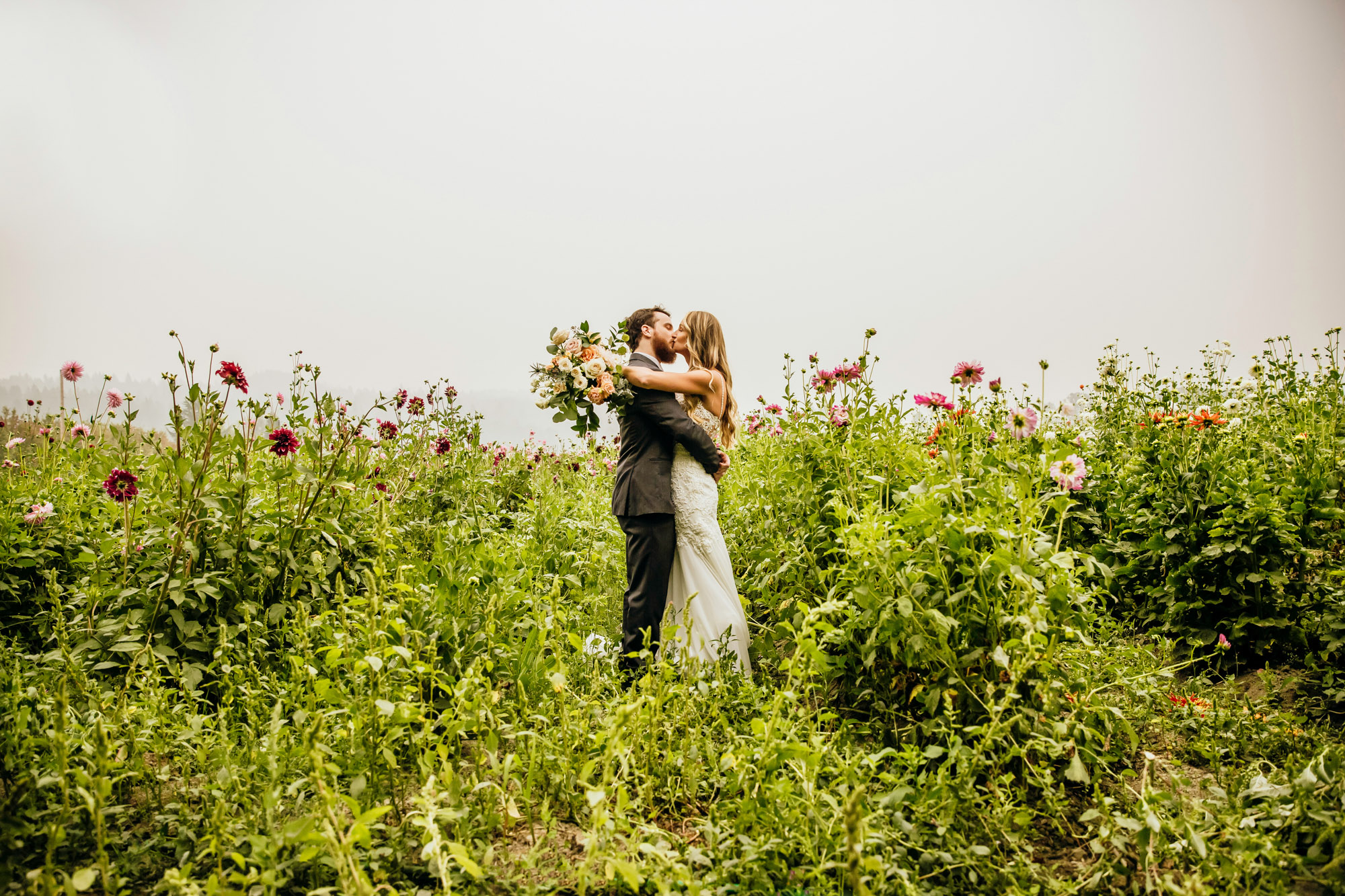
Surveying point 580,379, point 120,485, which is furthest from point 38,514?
point 580,379

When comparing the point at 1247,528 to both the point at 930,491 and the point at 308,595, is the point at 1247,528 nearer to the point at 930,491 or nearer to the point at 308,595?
the point at 930,491

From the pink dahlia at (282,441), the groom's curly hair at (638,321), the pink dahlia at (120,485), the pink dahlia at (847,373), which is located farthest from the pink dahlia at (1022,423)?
the pink dahlia at (120,485)

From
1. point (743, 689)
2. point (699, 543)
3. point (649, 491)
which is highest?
point (649, 491)

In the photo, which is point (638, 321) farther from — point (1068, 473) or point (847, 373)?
point (1068, 473)

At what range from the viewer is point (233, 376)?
119 inches

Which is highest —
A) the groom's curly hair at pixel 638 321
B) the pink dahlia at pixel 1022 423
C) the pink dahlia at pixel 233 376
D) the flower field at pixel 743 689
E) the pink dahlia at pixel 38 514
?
the groom's curly hair at pixel 638 321

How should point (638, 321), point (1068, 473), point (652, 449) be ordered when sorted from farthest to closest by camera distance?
1. point (638, 321)
2. point (652, 449)
3. point (1068, 473)

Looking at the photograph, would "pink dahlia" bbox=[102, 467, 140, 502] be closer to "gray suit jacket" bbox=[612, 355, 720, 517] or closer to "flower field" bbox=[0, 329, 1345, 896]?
"flower field" bbox=[0, 329, 1345, 896]

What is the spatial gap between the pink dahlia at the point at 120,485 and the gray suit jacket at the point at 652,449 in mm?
1984

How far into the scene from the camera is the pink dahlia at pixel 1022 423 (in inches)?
91.7

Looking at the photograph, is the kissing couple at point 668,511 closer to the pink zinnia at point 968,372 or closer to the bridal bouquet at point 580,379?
the bridal bouquet at point 580,379

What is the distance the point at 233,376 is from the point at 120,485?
604 millimetres

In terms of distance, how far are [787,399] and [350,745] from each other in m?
A: 2.62

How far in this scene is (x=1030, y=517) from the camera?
6.94 feet
